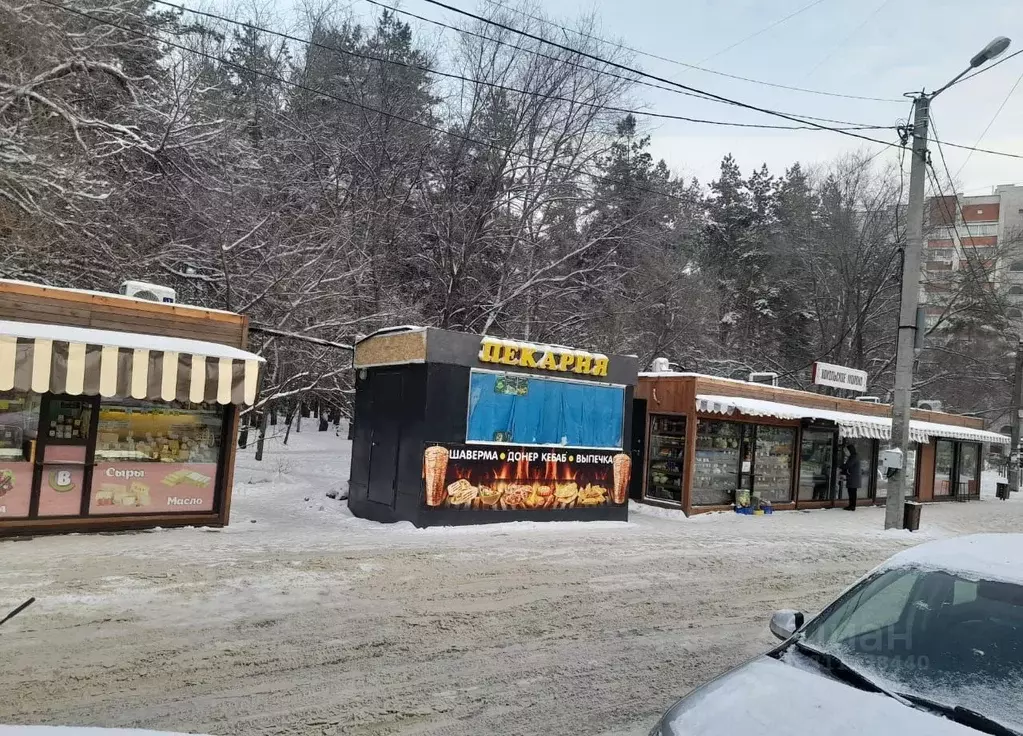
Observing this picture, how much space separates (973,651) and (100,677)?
5.47 meters

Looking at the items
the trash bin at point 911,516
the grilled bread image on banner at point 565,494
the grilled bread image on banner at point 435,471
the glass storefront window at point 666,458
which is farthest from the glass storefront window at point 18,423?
the trash bin at point 911,516

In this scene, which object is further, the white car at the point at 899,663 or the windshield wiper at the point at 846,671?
the windshield wiper at the point at 846,671

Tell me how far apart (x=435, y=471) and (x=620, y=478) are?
428cm

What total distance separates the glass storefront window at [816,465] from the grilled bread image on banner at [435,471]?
37.1ft

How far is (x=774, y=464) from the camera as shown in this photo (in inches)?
702

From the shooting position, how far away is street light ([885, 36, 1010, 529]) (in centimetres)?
1484

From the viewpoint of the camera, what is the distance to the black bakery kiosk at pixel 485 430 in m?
11.6

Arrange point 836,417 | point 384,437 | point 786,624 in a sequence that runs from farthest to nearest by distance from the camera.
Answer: point 836,417, point 384,437, point 786,624

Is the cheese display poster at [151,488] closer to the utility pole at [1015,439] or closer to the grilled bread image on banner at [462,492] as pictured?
the grilled bread image on banner at [462,492]

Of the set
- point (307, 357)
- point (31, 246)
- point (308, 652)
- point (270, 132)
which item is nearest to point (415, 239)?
point (270, 132)

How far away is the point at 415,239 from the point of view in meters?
22.5

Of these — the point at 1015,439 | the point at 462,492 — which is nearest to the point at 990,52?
the point at 462,492

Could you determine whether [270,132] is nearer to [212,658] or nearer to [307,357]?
[307,357]

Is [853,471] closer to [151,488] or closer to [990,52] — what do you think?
[990,52]
